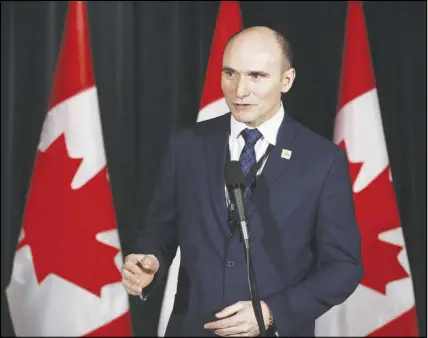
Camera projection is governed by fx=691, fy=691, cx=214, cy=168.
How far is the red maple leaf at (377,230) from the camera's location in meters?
3.25

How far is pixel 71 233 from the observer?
127 inches

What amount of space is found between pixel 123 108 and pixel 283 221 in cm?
230

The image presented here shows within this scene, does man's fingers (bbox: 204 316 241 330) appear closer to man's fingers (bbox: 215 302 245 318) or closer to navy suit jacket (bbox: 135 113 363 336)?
man's fingers (bbox: 215 302 245 318)

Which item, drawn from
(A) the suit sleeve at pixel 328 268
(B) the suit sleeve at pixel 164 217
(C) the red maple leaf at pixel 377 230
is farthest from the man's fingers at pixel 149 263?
(C) the red maple leaf at pixel 377 230

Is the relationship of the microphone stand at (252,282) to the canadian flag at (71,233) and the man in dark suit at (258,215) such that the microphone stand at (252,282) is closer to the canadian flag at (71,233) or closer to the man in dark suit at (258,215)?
the man in dark suit at (258,215)

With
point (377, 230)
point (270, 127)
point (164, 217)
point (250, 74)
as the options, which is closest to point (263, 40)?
point (250, 74)

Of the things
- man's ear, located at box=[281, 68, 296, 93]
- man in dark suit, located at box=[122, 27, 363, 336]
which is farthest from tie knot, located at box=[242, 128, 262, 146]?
man's ear, located at box=[281, 68, 296, 93]

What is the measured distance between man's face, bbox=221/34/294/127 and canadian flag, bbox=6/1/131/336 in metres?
1.93

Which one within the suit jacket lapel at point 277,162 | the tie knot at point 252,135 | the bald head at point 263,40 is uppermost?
the bald head at point 263,40

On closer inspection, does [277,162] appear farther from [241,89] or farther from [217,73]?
[217,73]

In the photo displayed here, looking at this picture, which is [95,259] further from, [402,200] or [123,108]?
[402,200]

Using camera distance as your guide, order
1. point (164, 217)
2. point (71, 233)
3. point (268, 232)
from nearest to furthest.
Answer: point (268, 232)
point (164, 217)
point (71, 233)

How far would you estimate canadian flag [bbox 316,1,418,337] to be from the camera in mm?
3260

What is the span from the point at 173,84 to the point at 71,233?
97 centimetres
